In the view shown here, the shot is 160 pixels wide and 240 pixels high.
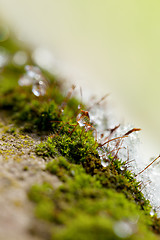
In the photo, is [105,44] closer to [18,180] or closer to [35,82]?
[35,82]

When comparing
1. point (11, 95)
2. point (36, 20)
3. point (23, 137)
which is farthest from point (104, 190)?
point (36, 20)

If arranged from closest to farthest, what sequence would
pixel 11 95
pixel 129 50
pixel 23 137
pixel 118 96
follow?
pixel 23 137, pixel 11 95, pixel 118 96, pixel 129 50

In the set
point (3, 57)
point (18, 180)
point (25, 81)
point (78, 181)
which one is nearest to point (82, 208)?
point (78, 181)

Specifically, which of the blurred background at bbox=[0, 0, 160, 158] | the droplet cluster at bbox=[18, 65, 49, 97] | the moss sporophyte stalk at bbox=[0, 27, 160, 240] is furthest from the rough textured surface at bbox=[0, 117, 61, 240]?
the blurred background at bbox=[0, 0, 160, 158]

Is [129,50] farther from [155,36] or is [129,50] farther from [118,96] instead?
[118,96]

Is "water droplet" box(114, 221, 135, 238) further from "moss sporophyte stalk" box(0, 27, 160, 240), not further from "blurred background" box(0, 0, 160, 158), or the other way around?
"blurred background" box(0, 0, 160, 158)

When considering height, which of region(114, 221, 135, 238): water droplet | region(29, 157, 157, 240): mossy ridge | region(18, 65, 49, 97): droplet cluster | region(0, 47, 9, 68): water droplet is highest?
region(0, 47, 9, 68): water droplet
